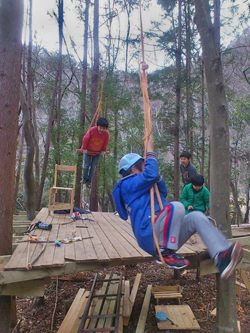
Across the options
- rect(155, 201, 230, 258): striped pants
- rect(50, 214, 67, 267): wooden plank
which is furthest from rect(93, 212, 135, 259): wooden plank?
rect(155, 201, 230, 258): striped pants

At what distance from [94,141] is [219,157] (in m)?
3.26

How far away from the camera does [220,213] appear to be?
11.2 feet

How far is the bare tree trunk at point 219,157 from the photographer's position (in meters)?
3.41

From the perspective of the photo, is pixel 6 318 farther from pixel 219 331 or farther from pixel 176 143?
pixel 176 143

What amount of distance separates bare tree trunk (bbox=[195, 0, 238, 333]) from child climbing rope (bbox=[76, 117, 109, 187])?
277 cm

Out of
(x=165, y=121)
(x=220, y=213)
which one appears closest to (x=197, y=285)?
(x=220, y=213)

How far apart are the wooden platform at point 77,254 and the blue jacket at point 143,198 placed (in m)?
0.96

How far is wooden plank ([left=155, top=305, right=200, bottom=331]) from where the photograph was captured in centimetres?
388

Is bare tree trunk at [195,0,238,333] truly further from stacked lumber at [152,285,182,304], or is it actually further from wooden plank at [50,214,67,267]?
wooden plank at [50,214,67,267]

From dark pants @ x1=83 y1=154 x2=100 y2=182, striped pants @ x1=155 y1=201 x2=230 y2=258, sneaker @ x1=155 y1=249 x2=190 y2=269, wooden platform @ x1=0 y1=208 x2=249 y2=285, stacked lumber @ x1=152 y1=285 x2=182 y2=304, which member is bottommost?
stacked lumber @ x1=152 y1=285 x2=182 y2=304

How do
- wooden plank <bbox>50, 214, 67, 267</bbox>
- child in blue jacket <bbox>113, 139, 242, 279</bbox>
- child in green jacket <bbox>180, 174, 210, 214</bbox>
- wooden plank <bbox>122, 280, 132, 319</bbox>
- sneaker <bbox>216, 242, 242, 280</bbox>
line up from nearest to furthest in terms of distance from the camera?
1. sneaker <bbox>216, 242, 242, 280</bbox>
2. child in blue jacket <bbox>113, 139, 242, 279</bbox>
3. wooden plank <bbox>50, 214, 67, 267</bbox>
4. wooden plank <bbox>122, 280, 132, 319</bbox>
5. child in green jacket <bbox>180, 174, 210, 214</bbox>

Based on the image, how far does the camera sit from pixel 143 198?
2297 mm

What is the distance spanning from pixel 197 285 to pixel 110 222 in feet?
7.93

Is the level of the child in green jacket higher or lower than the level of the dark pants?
lower
